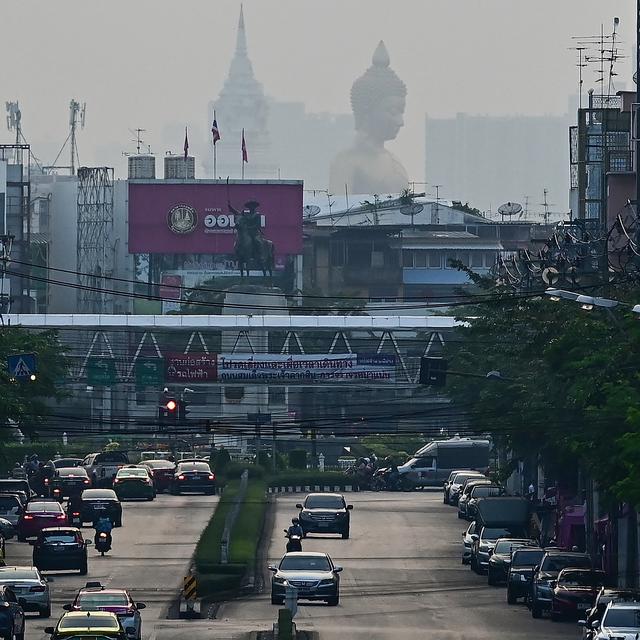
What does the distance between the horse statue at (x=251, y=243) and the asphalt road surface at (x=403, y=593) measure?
8838 cm

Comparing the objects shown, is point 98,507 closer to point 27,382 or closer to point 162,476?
Answer: point 27,382

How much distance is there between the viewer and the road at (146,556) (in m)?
59.5

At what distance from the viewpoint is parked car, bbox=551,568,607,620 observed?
55.1 metres

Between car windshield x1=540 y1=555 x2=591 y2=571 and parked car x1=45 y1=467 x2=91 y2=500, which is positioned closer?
car windshield x1=540 y1=555 x2=591 y2=571

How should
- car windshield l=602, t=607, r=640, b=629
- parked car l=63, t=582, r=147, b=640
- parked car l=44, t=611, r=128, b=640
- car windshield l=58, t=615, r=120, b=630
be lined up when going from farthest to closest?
parked car l=63, t=582, r=147, b=640 < car windshield l=602, t=607, r=640, b=629 < car windshield l=58, t=615, r=120, b=630 < parked car l=44, t=611, r=128, b=640

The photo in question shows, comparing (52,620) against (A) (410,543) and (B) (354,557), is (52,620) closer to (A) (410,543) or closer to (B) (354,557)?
(B) (354,557)

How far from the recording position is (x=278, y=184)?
18288cm

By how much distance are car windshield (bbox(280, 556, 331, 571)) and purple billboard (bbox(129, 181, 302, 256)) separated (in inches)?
4826

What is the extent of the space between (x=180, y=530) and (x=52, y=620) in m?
28.5

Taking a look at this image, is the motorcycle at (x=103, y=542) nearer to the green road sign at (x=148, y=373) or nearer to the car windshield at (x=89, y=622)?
the car windshield at (x=89, y=622)

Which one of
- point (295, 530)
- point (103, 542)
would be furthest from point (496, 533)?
point (103, 542)

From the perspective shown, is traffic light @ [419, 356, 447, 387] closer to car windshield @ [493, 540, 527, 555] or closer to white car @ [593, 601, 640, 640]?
car windshield @ [493, 540, 527, 555]

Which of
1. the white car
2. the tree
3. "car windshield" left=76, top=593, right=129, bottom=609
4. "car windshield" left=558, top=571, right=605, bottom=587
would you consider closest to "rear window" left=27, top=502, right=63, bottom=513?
the tree

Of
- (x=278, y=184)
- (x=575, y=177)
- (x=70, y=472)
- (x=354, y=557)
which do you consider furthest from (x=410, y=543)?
(x=278, y=184)
